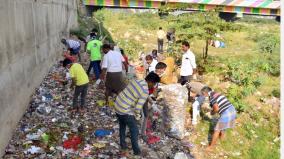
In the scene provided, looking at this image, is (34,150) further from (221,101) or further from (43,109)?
(221,101)

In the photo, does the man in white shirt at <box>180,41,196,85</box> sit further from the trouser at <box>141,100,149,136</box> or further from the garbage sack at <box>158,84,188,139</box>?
the trouser at <box>141,100,149,136</box>

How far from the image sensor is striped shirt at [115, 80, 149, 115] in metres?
4.81

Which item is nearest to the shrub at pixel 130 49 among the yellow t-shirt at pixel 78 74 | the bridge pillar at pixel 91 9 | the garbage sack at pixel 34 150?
the yellow t-shirt at pixel 78 74

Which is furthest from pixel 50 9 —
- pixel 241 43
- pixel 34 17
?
pixel 241 43

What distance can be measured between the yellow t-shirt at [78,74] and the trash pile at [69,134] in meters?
0.91

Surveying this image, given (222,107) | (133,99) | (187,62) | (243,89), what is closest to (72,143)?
(133,99)

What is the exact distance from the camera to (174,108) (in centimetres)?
750

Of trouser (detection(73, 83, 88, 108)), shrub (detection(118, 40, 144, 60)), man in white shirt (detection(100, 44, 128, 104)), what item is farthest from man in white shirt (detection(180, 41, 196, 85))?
shrub (detection(118, 40, 144, 60))

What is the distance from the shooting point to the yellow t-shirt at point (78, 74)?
644 cm

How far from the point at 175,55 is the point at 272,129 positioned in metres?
5.64

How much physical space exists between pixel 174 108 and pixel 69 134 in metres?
2.55

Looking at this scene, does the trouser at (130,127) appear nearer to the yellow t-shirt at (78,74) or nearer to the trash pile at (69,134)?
the trash pile at (69,134)

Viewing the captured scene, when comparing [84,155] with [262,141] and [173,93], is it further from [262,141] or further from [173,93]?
[262,141]

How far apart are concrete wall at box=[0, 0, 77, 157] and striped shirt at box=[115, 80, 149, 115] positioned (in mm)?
1901
